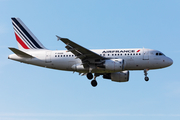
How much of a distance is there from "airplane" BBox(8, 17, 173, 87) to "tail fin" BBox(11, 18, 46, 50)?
166 centimetres

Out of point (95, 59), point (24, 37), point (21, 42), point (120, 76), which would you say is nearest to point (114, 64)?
point (95, 59)

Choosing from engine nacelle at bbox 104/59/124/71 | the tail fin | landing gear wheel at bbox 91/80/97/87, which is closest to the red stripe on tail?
the tail fin

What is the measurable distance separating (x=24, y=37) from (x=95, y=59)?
41.0 feet

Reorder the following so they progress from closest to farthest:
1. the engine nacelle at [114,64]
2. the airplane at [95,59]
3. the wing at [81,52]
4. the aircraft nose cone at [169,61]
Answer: the wing at [81,52]
the engine nacelle at [114,64]
the airplane at [95,59]
the aircraft nose cone at [169,61]

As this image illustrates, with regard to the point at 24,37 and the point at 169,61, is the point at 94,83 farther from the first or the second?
the point at 24,37

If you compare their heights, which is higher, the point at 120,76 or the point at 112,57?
the point at 112,57

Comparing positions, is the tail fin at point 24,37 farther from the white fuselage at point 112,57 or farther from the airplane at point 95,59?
the white fuselage at point 112,57

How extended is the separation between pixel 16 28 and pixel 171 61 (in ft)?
75.2

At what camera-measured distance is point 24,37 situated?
48.5m

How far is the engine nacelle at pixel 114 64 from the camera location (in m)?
41.1

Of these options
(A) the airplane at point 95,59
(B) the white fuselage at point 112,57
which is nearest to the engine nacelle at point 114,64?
(A) the airplane at point 95,59

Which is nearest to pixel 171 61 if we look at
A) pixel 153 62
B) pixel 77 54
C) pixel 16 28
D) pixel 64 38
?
pixel 153 62

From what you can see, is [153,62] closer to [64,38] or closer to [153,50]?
[153,50]

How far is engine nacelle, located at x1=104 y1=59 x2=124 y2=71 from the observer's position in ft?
135
